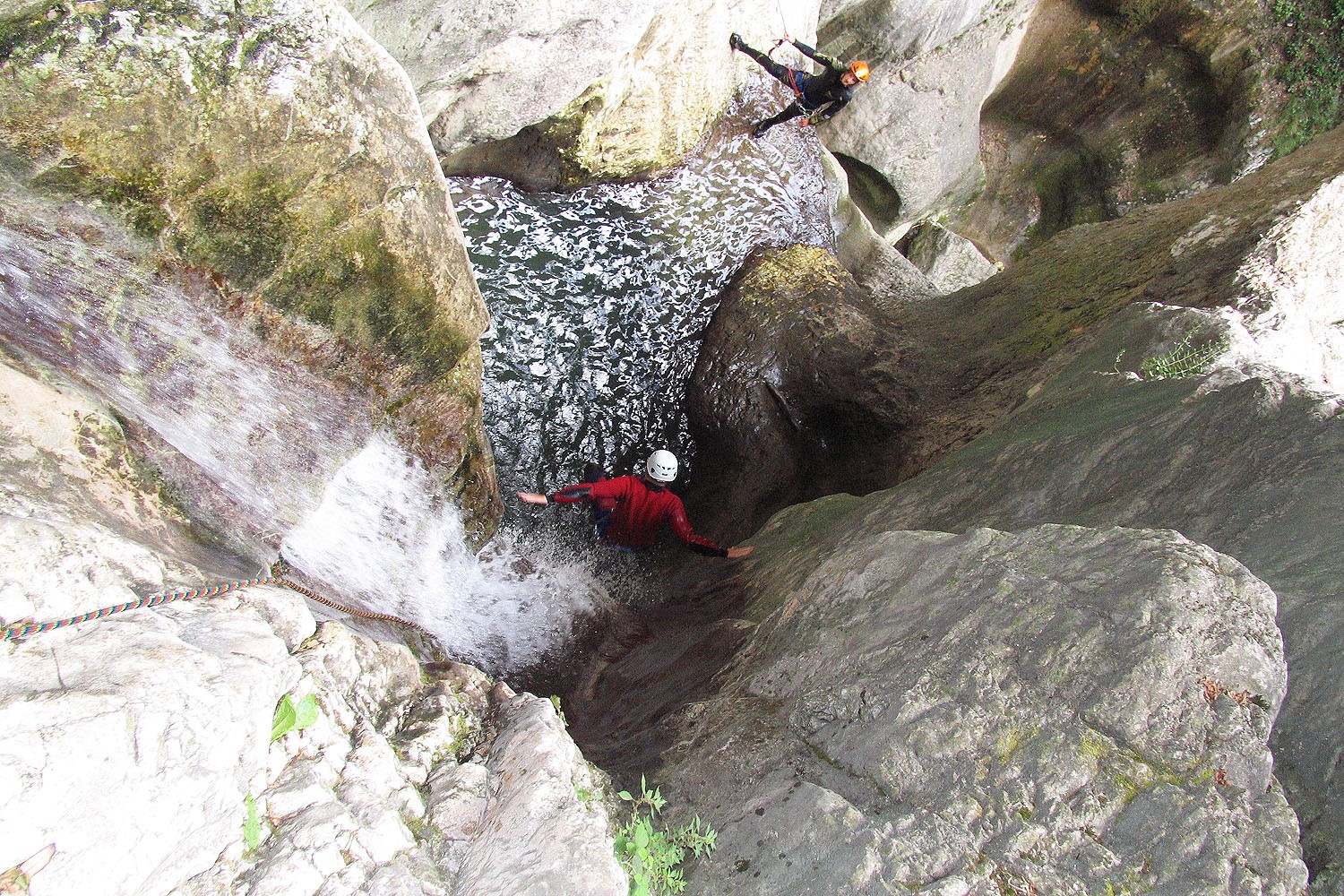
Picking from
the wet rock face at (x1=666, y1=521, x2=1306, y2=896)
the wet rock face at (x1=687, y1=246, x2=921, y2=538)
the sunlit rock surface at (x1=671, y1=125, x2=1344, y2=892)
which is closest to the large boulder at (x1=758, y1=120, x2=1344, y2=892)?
the sunlit rock surface at (x1=671, y1=125, x2=1344, y2=892)

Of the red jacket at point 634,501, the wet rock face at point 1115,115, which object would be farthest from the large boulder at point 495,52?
the wet rock face at point 1115,115

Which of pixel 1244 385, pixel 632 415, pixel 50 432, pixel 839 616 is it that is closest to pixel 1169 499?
pixel 1244 385

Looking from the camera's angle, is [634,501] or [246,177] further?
[634,501]

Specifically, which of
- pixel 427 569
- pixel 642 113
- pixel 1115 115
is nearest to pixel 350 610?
pixel 427 569

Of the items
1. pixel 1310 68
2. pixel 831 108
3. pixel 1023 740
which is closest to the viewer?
pixel 1023 740

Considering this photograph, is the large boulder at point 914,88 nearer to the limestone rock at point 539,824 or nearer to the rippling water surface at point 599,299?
the rippling water surface at point 599,299

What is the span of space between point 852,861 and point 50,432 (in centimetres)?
450

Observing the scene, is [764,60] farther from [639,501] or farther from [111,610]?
[111,610]

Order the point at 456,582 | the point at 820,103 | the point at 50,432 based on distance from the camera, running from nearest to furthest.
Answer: the point at 50,432
the point at 456,582
the point at 820,103

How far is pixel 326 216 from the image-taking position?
4305mm

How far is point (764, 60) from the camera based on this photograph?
8.12 m

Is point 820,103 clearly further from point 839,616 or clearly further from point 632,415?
point 839,616

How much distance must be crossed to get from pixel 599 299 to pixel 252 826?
19.0 feet

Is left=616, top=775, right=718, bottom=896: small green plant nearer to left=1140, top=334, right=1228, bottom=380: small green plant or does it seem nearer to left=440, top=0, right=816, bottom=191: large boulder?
left=1140, top=334, right=1228, bottom=380: small green plant
